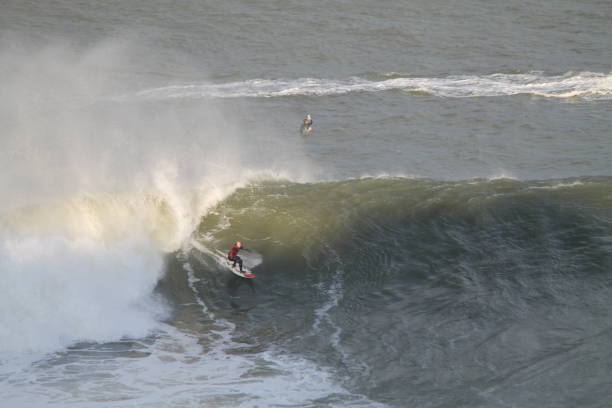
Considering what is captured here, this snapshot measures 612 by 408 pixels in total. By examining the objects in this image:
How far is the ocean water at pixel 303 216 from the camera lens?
660 inches

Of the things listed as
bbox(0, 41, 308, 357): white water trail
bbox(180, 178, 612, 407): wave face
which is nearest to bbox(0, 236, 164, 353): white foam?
bbox(0, 41, 308, 357): white water trail

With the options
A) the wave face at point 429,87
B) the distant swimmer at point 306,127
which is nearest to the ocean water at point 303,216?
the wave face at point 429,87

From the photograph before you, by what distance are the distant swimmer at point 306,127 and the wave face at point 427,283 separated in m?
5.71

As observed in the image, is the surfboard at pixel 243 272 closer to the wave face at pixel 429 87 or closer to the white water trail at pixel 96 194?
the white water trail at pixel 96 194

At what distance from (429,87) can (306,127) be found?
10.2m

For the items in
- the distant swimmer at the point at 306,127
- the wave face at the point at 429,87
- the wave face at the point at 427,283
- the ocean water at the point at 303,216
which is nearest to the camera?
the wave face at the point at 427,283

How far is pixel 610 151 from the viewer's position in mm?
31625

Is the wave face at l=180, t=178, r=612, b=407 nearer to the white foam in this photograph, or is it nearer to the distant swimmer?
the white foam

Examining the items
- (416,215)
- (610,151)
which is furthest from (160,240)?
(610,151)

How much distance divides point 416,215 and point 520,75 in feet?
68.9

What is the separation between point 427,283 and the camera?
20719mm

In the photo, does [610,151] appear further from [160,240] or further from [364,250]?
[160,240]

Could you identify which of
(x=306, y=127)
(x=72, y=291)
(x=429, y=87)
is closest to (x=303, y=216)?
(x=72, y=291)

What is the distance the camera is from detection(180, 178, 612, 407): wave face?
1655 centimetres
